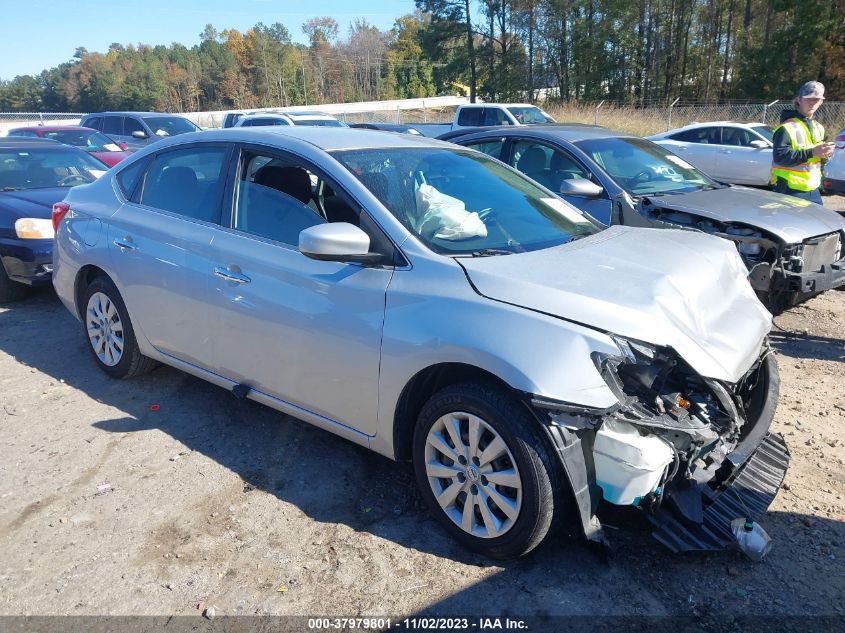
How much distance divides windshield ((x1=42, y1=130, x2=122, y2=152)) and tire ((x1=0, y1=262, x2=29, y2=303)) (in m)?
7.29

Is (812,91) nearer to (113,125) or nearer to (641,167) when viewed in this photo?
(641,167)

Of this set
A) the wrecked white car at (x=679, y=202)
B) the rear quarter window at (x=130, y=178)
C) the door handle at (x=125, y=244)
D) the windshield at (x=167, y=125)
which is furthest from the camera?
the windshield at (x=167, y=125)

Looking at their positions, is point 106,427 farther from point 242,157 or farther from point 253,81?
point 253,81

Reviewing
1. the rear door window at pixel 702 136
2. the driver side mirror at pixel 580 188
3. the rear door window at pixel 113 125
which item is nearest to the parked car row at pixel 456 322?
the driver side mirror at pixel 580 188

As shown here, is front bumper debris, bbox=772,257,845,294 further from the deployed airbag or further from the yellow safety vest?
the deployed airbag

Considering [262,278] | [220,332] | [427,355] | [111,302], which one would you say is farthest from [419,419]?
[111,302]

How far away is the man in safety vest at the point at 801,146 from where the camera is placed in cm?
598

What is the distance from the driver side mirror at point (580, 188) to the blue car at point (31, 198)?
5.07 m

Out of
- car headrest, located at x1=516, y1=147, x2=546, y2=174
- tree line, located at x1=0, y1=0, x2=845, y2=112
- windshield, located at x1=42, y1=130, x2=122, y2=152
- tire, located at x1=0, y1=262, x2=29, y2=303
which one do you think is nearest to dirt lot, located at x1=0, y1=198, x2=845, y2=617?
tire, located at x1=0, y1=262, x2=29, y2=303

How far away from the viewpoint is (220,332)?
3.76 meters

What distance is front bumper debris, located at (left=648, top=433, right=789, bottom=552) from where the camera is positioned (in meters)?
2.70

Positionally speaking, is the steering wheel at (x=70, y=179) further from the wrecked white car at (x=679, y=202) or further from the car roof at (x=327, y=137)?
the wrecked white car at (x=679, y=202)

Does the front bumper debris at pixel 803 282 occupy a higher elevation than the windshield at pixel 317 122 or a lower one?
lower

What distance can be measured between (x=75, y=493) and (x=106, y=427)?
79cm
